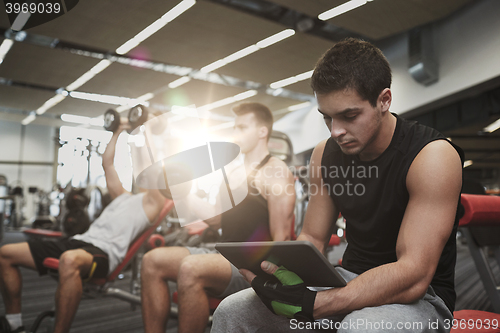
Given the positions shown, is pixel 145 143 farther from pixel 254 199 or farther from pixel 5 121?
pixel 5 121

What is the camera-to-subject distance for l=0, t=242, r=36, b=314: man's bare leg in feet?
6.46

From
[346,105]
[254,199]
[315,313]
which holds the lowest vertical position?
[315,313]

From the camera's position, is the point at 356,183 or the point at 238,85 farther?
the point at 238,85

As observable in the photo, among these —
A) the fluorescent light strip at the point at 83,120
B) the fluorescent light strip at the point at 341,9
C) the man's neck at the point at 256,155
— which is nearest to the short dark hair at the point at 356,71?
the man's neck at the point at 256,155

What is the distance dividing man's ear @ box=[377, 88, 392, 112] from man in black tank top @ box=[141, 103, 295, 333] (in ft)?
2.30

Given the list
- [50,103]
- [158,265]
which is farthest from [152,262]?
[50,103]

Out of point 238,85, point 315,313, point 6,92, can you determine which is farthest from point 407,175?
point 6,92

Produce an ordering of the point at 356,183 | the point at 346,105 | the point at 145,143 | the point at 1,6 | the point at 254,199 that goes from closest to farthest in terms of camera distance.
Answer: the point at 346,105 → the point at 356,183 → the point at 1,6 → the point at 254,199 → the point at 145,143

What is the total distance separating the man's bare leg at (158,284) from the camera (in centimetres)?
146

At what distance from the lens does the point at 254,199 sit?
62.7 inches

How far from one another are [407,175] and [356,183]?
16 cm

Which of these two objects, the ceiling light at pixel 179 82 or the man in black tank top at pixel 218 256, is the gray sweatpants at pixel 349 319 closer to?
the man in black tank top at pixel 218 256

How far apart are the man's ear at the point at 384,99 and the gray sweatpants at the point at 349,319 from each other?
50 cm

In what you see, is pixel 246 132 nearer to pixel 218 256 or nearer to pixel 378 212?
pixel 218 256
